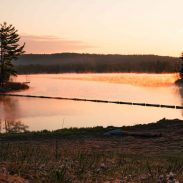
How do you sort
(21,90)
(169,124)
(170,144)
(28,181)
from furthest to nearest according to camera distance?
(21,90) → (169,124) → (170,144) → (28,181)

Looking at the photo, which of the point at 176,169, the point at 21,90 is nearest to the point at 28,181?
the point at 176,169

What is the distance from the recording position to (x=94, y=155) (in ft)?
36.4

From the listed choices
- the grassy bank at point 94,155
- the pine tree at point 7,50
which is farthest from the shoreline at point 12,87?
the grassy bank at point 94,155

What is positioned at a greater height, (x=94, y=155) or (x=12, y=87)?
(x=94, y=155)

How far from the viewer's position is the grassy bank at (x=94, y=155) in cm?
804

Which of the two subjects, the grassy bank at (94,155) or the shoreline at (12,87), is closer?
the grassy bank at (94,155)

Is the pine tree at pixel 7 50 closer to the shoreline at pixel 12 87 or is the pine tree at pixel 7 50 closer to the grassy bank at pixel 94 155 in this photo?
the shoreline at pixel 12 87

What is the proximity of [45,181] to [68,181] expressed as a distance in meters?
0.33

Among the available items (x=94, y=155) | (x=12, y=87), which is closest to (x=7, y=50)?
(x=12, y=87)

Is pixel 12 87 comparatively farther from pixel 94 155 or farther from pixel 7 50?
pixel 94 155

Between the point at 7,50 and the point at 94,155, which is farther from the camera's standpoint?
the point at 7,50

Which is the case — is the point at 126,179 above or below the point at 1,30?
below

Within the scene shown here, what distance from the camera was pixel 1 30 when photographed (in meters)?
102

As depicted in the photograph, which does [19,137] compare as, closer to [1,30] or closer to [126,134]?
[126,134]
